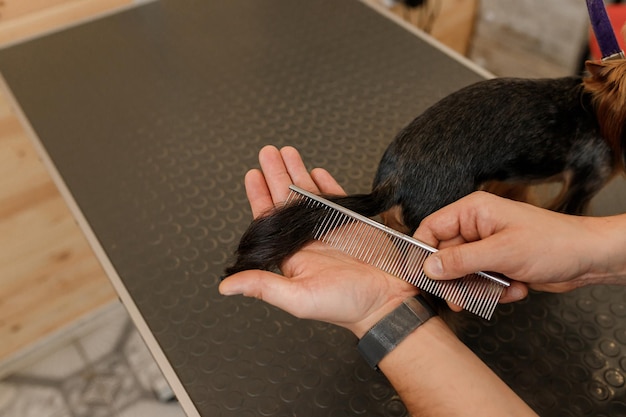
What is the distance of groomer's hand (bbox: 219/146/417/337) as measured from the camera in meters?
0.71

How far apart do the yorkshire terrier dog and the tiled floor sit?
3.50ft

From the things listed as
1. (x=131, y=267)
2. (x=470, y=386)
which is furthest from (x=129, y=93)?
(x=470, y=386)

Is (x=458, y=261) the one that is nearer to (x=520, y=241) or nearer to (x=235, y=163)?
(x=520, y=241)

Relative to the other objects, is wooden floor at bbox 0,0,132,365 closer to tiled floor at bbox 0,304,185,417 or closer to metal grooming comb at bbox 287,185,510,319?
tiled floor at bbox 0,304,185,417

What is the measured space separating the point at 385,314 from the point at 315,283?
0.11 metres

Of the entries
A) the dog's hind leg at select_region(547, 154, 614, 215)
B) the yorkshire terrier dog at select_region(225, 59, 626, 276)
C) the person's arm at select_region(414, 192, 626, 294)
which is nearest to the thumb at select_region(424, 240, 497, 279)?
the person's arm at select_region(414, 192, 626, 294)

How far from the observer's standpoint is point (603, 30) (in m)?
0.87

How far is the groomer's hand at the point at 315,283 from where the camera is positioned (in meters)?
0.71

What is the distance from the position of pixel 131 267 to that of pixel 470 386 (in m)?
0.57

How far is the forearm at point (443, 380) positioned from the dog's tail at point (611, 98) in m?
0.44

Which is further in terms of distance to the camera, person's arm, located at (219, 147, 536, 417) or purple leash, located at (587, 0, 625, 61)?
purple leash, located at (587, 0, 625, 61)

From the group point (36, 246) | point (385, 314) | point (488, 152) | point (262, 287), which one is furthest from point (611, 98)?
point (36, 246)

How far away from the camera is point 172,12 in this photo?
1438 mm

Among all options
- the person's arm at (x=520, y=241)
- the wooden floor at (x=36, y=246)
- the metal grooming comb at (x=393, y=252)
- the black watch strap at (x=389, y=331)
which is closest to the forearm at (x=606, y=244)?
the person's arm at (x=520, y=241)
